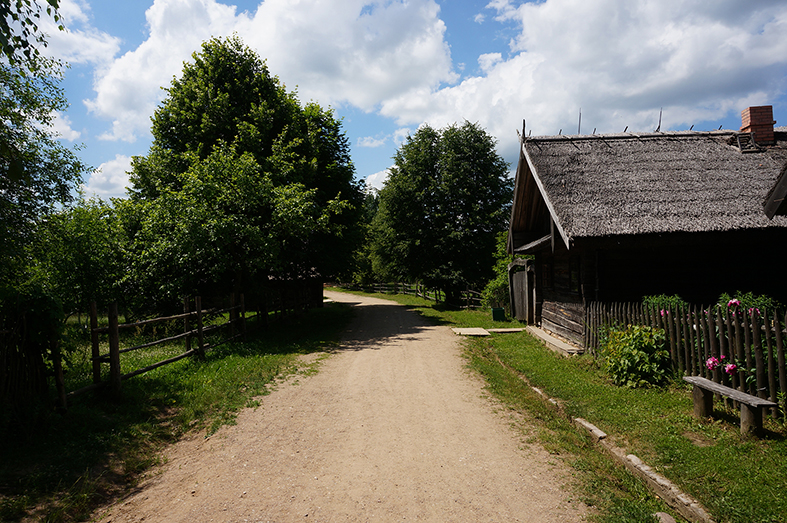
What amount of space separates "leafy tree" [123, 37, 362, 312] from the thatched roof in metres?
7.51

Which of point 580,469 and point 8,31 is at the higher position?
point 8,31

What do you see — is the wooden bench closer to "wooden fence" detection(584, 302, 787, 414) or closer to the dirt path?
"wooden fence" detection(584, 302, 787, 414)

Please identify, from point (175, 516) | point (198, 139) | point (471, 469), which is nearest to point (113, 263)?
point (198, 139)

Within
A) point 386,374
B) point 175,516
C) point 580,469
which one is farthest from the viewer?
Answer: point 386,374

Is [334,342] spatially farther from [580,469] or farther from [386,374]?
[580,469]

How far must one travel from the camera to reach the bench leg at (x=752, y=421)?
464 cm

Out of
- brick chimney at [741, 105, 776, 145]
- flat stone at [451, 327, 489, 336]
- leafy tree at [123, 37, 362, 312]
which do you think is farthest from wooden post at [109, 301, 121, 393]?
brick chimney at [741, 105, 776, 145]

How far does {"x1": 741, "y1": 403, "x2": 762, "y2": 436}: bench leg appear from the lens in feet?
15.2

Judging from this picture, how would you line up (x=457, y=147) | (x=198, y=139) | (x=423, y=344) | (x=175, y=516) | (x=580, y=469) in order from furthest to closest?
1. (x=457, y=147)
2. (x=198, y=139)
3. (x=423, y=344)
4. (x=580, y=469)
5. (x=175, y=516)

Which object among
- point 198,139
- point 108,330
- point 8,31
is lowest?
point 108,330

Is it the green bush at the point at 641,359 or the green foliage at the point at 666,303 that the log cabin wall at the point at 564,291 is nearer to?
the green foliage at the point at 666,303

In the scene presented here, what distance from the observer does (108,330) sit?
6.96 metres

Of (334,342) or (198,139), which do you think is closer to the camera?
(334,342)

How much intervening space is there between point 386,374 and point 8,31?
756 centimetres
